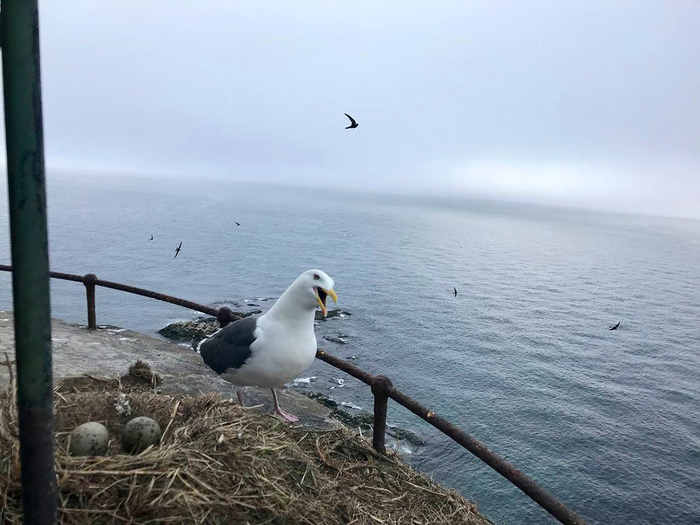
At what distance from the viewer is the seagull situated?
5488mm

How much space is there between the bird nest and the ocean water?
13.8 meters

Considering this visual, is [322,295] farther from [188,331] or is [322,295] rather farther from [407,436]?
[188,331]

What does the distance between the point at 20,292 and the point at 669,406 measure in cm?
3017

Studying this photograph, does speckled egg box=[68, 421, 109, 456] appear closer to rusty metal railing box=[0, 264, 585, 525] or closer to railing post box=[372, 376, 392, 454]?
rusty metal railing box=[0, 264, 585, 525]

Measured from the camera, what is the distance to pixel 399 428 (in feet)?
65.1

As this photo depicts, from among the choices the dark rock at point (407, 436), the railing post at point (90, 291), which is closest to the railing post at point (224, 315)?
the railing post at point (90, 291)

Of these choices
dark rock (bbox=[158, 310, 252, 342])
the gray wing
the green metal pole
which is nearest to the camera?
the green metal pole

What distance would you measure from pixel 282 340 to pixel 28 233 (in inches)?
152

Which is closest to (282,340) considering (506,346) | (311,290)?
(311,290)

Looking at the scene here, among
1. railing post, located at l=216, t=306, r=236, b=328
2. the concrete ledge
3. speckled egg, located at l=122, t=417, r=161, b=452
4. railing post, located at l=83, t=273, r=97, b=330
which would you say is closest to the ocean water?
the concrete ledge

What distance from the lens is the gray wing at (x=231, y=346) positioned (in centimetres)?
570

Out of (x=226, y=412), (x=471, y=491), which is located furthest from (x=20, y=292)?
(x=471, y=491)

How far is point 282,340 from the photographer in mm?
5527

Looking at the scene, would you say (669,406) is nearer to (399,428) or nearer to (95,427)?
(399,428)
